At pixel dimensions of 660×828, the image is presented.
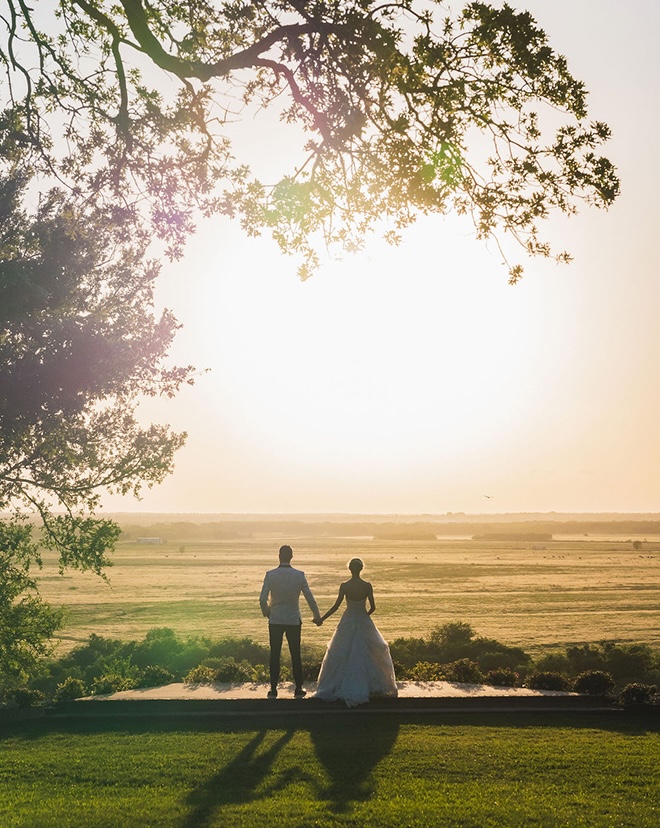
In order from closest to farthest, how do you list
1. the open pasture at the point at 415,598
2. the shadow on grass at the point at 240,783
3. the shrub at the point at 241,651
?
1. the shadow on grass at the point at 240,783
2. the shrub at the point at 241,651
3. the open pasture at the point at 415,598

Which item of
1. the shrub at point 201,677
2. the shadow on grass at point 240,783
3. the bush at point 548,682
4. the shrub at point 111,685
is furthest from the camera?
the shrub at point 201,677

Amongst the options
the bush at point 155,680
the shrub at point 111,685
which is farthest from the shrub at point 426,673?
the shrub at point 111,685

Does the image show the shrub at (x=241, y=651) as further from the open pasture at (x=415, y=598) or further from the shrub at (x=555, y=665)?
the open pasture at (x=415, y=598)

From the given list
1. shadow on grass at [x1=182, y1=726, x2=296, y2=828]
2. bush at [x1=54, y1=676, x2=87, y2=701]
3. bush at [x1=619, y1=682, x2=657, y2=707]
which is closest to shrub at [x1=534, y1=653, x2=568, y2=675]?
Result: bush at [x1=619, y1=682, x2=657, y2=707]

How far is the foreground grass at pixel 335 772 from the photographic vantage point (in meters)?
8.75

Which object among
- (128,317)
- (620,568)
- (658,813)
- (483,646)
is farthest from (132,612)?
(620,568)

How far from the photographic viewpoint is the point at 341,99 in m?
11.4

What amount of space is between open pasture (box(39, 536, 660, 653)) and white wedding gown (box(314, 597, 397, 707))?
25.3 m

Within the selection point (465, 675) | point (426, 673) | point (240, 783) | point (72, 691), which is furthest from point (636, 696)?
point (72, 691)

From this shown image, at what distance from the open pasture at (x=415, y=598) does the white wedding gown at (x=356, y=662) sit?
25.3 metres

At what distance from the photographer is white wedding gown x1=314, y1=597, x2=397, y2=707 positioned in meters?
14.2

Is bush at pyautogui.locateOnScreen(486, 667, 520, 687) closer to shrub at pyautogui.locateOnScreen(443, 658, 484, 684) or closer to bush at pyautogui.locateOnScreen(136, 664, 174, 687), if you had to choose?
shrub at pyautogui.locateOnScreen(443, 658, 484, 684)

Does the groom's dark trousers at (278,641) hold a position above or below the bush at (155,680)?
above

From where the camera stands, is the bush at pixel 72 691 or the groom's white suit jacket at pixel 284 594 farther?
the bush at pixel 72 691
